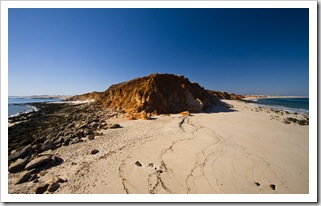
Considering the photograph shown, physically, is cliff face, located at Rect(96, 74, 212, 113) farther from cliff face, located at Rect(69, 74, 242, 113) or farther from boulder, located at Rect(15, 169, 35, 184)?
boulder, located at Rect(15, 169, 35, 184)

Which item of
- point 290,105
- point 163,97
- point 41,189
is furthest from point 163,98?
point 290,105

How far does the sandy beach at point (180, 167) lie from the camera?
4062mm

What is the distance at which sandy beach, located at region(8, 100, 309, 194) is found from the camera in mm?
4062

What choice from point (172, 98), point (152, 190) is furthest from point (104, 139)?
point (172, 98)

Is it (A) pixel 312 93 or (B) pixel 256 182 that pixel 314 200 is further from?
(A) pixel 312 93

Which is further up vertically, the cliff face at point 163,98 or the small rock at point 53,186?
the cliff face at point 163,98

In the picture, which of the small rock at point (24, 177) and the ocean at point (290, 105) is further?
the ocean at point (290, 105)

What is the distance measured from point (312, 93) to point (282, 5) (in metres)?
3.10

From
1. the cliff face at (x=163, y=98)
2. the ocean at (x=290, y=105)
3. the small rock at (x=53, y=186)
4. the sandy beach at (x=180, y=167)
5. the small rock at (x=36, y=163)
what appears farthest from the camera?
the ocean at (x=290, y=105)

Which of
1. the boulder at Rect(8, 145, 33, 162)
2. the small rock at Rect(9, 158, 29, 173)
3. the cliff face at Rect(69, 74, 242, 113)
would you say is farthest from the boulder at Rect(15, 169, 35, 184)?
the cliff face at Rect(69, 74, 242, 113)

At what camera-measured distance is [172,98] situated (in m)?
18.1

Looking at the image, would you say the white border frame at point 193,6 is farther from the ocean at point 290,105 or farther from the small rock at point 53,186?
the ocean at point 290,105

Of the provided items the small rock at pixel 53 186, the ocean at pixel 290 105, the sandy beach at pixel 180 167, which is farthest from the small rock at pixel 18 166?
the ocean at pixel 290 105

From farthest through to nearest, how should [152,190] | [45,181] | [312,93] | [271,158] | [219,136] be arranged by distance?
[219,136] → [271,158] → [312,93] → [45,181] → [152,190]
